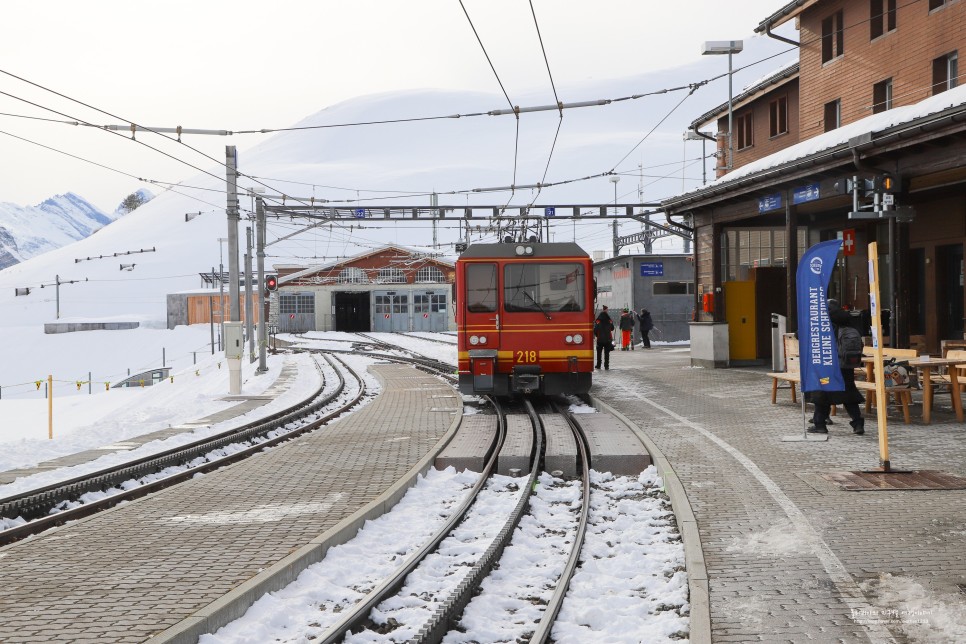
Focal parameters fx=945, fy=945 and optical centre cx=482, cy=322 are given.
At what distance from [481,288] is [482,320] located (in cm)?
57

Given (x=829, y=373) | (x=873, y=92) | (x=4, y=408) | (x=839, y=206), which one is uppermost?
(x=873, y=92)

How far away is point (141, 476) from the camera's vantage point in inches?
427

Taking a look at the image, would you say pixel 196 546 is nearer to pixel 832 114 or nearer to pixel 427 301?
pixel 832 114

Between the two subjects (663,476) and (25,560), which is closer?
(25,560)

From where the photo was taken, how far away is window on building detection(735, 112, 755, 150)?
31.3 metres

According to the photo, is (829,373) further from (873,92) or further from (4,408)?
(4,408)

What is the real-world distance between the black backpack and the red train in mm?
5618

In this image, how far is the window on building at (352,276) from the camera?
215 ft

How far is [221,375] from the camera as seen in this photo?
31.1 m

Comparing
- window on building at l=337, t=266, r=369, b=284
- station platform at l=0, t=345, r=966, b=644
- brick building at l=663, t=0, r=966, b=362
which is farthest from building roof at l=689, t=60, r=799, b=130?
window on building at l=337, t=266, r=369, b=284

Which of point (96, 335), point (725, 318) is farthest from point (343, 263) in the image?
point (725, 318)

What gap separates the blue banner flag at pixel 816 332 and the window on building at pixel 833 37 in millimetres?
15297

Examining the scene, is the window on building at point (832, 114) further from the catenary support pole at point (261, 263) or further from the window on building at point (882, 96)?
the catenary support pole at point (261, 263)

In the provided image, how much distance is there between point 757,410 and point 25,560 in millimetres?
10875
